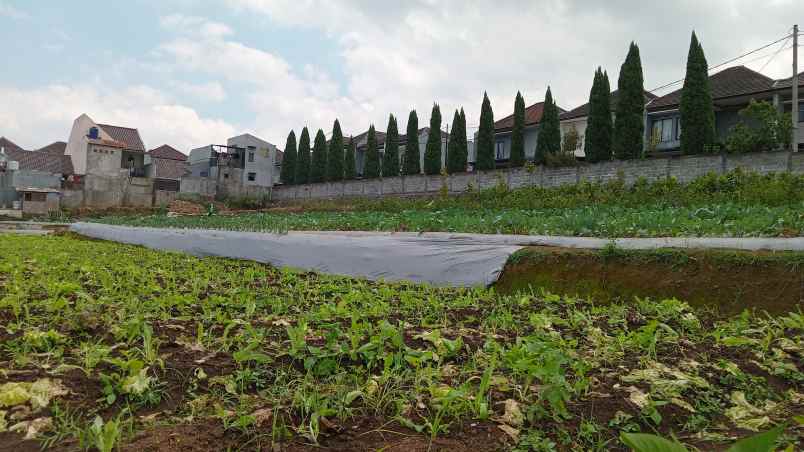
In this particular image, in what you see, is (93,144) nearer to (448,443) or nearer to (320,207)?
(320,207)

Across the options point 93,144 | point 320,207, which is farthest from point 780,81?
point 93,144

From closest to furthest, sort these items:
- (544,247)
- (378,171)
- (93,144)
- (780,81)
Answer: (544,247) < (780,81) < (378,171) < (93,144)

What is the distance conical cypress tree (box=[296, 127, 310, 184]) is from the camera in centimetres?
3700

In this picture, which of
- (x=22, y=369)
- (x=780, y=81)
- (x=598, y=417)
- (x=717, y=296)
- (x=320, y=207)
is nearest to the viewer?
(x=598, y=417)

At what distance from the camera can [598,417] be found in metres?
2.00

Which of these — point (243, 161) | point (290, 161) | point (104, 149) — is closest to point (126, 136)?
point (104, 149)

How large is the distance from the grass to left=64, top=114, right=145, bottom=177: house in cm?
2560

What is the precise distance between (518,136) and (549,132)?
1.96 metres

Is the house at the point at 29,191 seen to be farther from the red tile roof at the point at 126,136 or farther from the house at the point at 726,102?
the house at the point at 726,102

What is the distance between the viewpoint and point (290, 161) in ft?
128

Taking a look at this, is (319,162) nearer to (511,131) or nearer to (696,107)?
(511,131)

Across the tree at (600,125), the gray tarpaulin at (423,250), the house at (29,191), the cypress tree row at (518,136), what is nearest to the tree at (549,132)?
the cypress tree row at (518,136)

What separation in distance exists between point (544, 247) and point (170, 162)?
4662 cm

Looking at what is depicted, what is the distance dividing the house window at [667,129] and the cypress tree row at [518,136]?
670 cm
